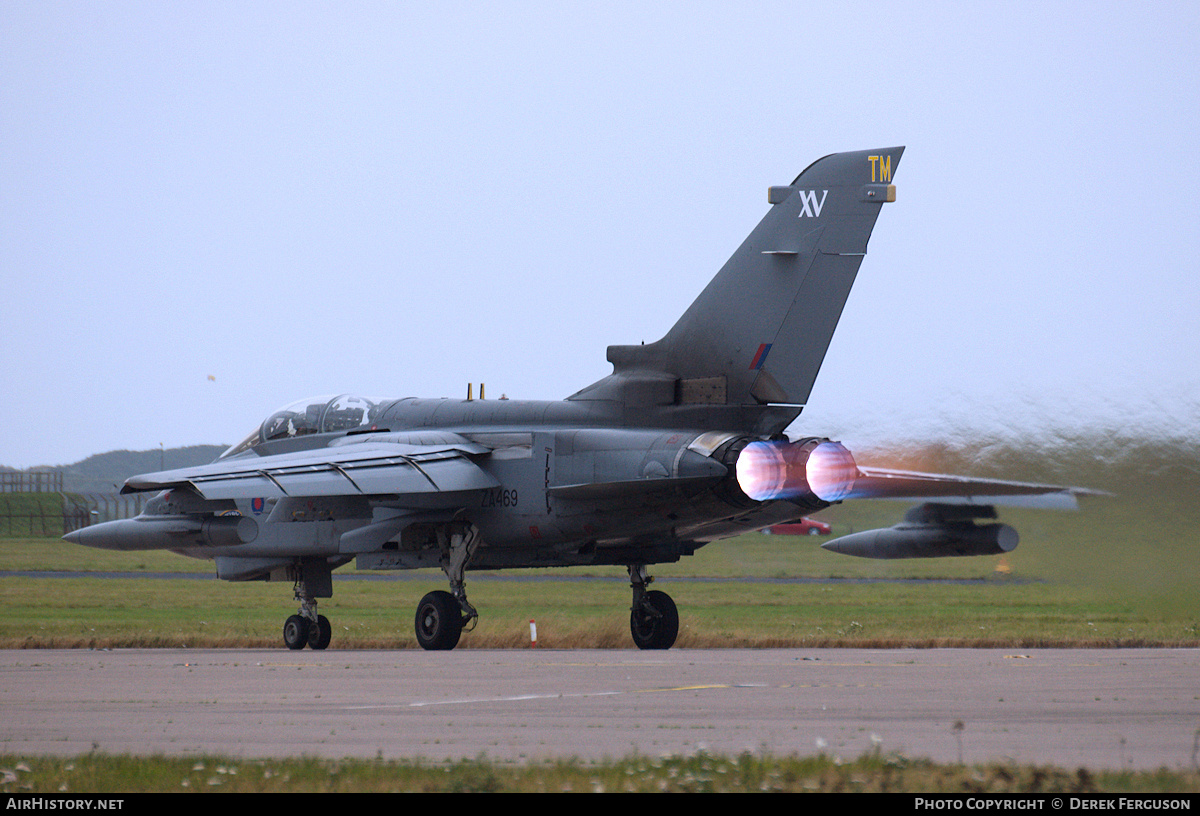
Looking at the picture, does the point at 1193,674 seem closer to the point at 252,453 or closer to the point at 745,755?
the point at 745,755

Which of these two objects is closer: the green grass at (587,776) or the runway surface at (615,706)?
the green grass at (587,776)

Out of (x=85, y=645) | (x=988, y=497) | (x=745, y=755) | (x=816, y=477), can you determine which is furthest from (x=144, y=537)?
(x=745, y=755)

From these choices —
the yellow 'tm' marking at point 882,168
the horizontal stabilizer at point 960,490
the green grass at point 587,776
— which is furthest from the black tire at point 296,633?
the green grass at point 587,776

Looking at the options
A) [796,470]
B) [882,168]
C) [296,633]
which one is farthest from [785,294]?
[296,633]

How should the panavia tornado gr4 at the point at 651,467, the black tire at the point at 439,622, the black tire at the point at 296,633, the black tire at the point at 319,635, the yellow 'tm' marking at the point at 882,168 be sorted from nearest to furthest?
the panavia tornado gr4 at the point at 651,467, the yellow 'tm' marking at the point at 882,168, the black tire at the point at 439,622, the black tire at the point at 296,633, the black tire at the point at 319,635

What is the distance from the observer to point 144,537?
899 inches

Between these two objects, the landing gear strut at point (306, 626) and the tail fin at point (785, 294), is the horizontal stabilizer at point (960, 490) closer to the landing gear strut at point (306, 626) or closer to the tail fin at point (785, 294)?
the tail fin at point (785, 294)

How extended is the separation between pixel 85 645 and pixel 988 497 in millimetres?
14054

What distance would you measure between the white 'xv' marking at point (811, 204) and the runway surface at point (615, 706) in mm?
6010

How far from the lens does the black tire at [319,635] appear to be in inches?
880

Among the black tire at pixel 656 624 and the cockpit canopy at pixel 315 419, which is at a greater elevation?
the cockpit canopy at pixel 315 419

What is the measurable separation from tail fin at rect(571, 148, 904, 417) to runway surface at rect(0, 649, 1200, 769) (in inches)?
149

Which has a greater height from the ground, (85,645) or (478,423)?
(478,423)

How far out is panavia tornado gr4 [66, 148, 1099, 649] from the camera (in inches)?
727
